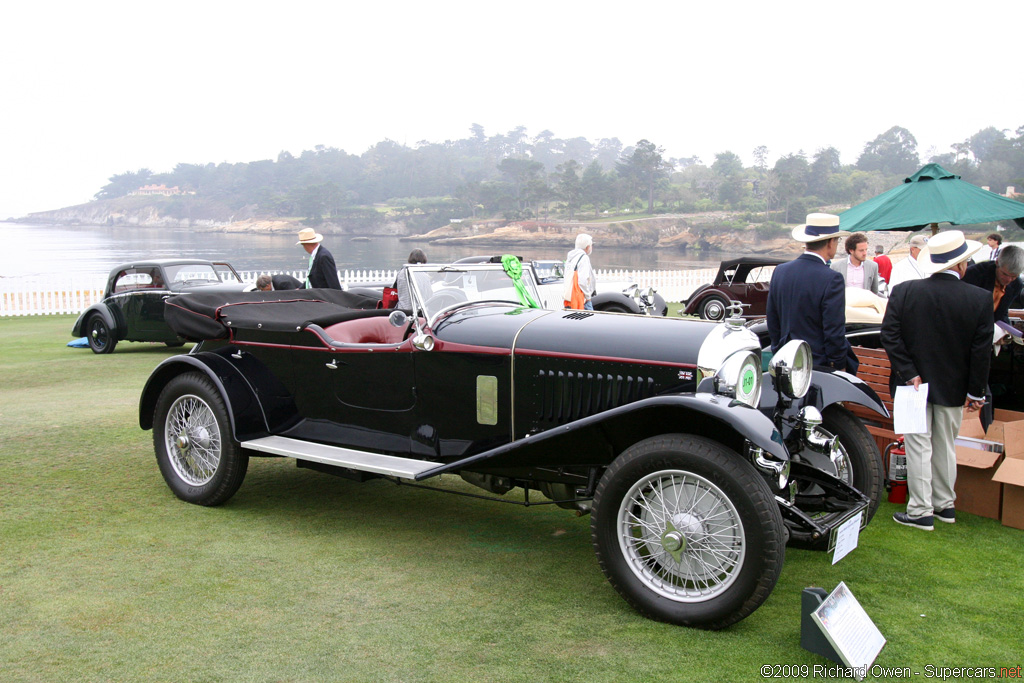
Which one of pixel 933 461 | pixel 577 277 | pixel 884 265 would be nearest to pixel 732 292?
pixel 884 265

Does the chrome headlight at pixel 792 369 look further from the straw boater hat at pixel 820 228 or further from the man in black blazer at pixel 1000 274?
the man in black blazer at pixel 1000 274

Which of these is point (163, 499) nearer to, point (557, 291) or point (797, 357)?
point (797, 357)

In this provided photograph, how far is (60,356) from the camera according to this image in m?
11.8

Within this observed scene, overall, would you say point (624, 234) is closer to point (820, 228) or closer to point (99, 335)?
point (99, 335)

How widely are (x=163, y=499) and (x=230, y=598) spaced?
1718 millimetres

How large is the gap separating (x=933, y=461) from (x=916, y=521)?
0.37 meters

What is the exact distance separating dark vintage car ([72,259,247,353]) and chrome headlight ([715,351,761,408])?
9797 mm

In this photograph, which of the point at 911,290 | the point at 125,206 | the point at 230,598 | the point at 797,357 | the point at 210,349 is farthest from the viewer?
the point at 125,206

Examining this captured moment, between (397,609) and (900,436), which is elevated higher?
(900,436)

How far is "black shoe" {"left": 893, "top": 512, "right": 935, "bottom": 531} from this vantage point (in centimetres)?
441

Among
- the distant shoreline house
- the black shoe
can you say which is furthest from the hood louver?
the distant shoreline house

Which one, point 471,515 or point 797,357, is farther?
point 471,515

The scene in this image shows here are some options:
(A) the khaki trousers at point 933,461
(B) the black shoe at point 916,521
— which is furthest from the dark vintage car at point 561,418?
(B) the black shoe at point 916,521

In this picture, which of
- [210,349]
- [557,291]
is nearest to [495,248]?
[557,291]
